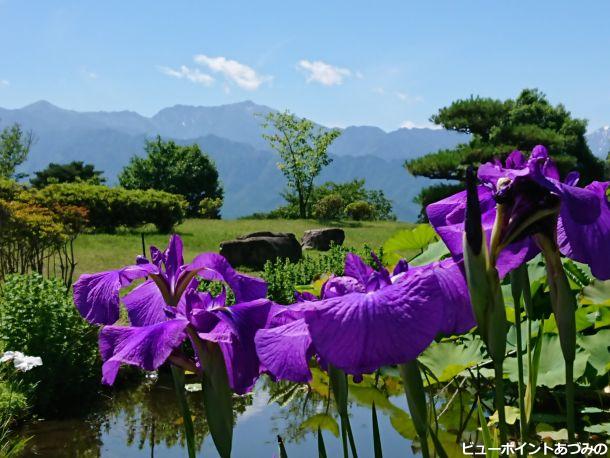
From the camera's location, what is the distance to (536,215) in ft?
2.15

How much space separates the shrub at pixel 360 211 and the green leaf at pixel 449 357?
17994 millimetres

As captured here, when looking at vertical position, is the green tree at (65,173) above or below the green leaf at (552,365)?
above

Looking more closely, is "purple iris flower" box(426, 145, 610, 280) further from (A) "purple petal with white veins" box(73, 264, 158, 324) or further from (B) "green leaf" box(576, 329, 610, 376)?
(B) "green leaf" box(576, 329, 610, 376)

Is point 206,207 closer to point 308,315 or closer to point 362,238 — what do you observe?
point 362,238

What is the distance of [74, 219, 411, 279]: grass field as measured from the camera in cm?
972

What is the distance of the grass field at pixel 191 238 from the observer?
9.72 meters

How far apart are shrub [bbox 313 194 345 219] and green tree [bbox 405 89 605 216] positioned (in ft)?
12.1

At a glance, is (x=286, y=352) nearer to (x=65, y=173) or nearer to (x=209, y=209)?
(x=209, y=209)

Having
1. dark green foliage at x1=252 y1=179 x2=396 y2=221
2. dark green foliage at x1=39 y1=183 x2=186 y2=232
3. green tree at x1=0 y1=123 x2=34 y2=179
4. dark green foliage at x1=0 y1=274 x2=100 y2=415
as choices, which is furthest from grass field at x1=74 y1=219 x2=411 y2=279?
green tree at x1=0 y1=123 x2=34 y2=179

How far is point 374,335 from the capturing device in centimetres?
54

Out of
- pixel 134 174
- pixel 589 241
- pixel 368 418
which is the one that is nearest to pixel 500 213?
pixel 589 241

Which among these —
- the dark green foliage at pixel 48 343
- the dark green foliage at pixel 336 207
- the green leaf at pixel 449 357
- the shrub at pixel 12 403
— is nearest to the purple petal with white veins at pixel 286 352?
the green leaf at pixel 449 357

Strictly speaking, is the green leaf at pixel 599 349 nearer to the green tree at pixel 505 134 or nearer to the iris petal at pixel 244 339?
the iris petal at pixel 244 339

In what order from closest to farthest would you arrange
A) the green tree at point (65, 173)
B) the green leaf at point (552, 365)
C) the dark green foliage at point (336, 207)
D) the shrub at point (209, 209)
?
the green leaf at point (552, 365) < the dark green foliage at point (336, 207) < the shrub at point (209, 209) < the green tree at point (65, 173)
